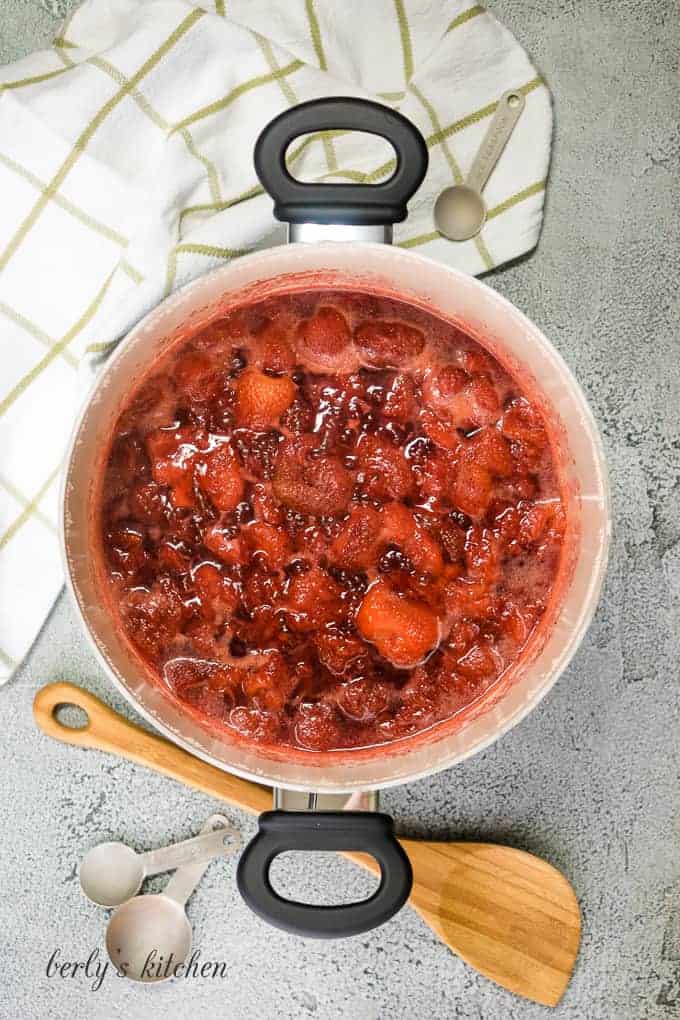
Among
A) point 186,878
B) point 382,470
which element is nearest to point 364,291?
point 382,470

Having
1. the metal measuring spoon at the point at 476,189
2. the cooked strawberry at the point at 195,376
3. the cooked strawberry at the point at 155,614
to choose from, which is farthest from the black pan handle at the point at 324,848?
the metal measuring spoon at the point at 476,189

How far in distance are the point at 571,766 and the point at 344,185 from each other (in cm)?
76

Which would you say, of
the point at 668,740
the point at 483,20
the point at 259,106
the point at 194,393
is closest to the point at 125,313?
the point at 194,393

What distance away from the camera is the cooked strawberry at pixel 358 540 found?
918mm

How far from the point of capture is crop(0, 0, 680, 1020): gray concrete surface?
45.6 inches

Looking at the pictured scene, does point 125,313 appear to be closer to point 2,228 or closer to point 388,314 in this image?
point 2,228

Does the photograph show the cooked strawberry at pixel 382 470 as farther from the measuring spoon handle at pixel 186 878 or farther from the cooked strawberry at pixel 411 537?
the measuring spoon handle at pixel 186 878

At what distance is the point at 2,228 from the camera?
41.4 inches

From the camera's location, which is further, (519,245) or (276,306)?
(519,245)

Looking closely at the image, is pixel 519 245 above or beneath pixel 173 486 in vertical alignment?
above

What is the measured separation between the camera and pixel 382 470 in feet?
3.00

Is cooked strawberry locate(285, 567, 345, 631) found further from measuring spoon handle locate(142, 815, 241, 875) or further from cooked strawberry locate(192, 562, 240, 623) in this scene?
measuring spoon handle locate(142, 815, 241, 875)

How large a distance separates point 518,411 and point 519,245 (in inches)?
11.0

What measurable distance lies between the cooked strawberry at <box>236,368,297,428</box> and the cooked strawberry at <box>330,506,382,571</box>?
124mm
